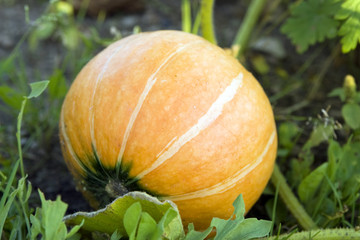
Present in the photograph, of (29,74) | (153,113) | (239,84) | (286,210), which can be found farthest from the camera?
(29,74)

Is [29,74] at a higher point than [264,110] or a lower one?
lower

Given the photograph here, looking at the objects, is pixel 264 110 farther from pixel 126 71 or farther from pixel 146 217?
pixel 146 217

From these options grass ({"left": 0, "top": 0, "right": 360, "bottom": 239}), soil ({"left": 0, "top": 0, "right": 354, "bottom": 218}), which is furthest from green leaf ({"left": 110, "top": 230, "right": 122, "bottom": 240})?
soil ({"left": 0, "top": 0, "right": 354, "bottom": 218})

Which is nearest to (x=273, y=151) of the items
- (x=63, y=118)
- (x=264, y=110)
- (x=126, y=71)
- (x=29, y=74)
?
(x=264, y=110)

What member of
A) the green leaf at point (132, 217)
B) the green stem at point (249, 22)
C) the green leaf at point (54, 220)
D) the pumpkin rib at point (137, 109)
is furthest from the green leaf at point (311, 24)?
the green leaf at point (54, 220)

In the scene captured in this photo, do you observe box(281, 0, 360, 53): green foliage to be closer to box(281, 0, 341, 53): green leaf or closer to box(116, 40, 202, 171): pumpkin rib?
box(281, 0, 341, 53): green leaf
